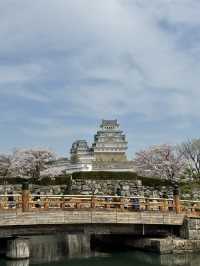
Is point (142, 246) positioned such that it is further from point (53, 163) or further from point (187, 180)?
point (53, 163)

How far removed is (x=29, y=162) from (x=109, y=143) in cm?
3616

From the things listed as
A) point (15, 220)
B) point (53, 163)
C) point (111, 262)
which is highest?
point (53, 163)

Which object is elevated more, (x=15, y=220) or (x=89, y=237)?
(x=15, y=220)

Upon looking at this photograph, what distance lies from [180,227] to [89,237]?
21.9ft

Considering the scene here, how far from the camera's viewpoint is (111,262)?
21891 millimetres

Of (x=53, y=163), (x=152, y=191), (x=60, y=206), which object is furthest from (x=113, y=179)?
(x=53, y=163)

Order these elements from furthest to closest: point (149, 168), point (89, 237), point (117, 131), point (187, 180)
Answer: point (117, 131)
point (149, 168)
point (187, 180)
point (89, 237)

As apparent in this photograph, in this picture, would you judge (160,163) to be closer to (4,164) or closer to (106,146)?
(4,164)

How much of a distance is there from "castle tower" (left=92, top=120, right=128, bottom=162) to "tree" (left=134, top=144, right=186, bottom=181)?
29.5 meters

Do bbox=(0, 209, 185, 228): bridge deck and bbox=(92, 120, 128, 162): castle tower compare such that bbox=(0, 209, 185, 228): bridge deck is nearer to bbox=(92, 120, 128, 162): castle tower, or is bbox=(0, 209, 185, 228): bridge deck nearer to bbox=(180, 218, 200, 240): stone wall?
bbox=(180, 218, 200, 240): stone wall

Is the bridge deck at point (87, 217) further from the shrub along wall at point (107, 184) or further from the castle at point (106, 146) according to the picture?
the castle at point (106, 146)

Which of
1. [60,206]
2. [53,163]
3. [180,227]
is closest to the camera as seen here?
[60,206]

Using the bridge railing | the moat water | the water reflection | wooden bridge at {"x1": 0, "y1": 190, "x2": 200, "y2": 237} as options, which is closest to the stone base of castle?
the moat water

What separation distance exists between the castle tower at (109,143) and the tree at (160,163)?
29.5 m
